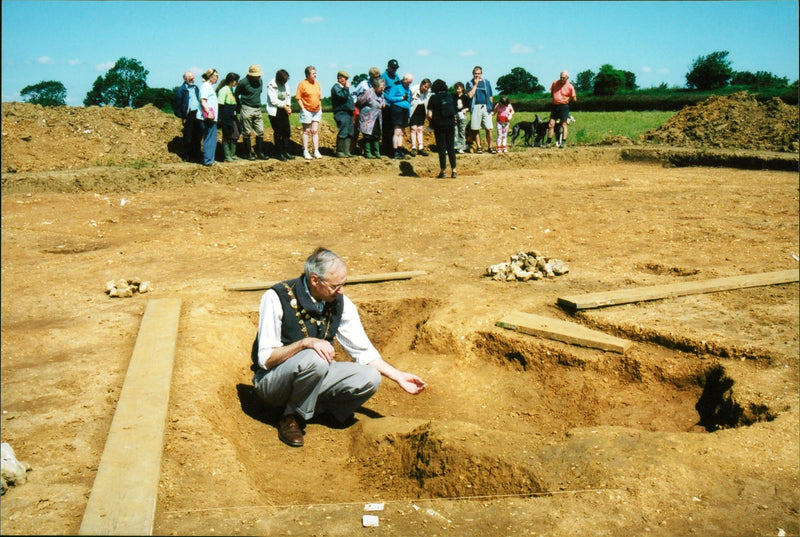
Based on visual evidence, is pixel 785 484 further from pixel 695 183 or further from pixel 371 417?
pixel 695 183

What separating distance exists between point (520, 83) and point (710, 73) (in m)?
12.0

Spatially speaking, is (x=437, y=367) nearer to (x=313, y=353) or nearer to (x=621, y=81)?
(x=313, y=353)

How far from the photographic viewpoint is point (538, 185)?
45.0 feet

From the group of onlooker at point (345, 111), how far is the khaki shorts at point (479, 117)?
2cm

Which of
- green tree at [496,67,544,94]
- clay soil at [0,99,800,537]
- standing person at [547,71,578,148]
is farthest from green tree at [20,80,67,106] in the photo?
green tree at [496,67,544,94]

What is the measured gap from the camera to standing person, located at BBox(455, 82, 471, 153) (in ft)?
48.2

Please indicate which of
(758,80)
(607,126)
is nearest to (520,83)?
(758,80)

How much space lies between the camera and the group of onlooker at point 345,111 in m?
12.8

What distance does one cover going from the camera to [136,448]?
12.3ft

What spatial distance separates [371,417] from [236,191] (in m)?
8.28

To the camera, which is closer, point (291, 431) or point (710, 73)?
point (291, 431)

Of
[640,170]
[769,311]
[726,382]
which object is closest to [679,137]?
[640,170]

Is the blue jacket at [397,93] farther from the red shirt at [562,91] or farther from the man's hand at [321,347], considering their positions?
the man's hand at [321,347]

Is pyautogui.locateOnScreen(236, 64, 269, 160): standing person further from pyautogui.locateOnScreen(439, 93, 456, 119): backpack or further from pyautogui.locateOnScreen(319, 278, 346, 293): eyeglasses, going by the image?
pyautogui.locateOnScreen(319, 278, 346, 293): eyeglasses
